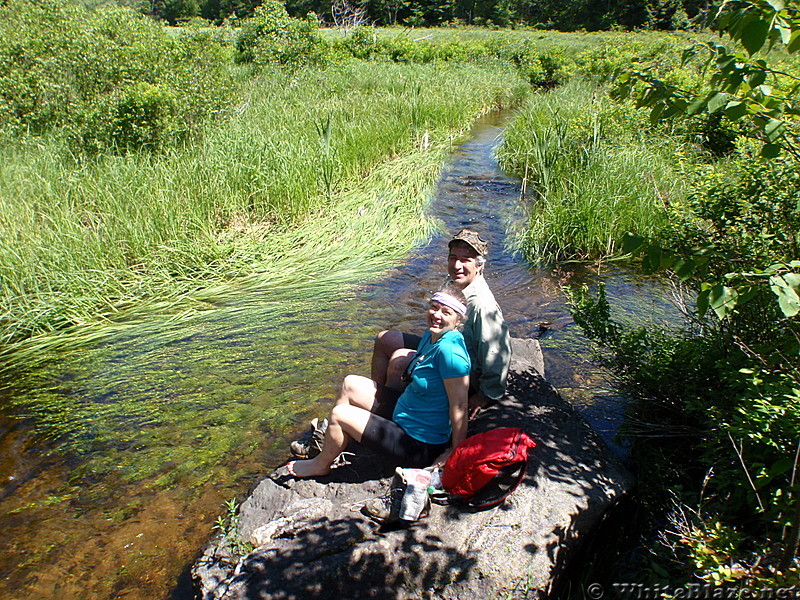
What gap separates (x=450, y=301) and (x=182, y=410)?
2366 mm

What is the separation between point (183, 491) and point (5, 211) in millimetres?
4045

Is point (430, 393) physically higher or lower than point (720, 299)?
lower

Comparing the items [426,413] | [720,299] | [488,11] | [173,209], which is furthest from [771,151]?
[488,11]

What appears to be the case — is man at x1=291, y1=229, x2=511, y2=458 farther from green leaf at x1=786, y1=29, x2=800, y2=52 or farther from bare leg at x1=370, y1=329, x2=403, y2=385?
green leaf at x1=786, y1=29, x2=800, y2=52

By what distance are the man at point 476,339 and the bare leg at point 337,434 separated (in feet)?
1.39

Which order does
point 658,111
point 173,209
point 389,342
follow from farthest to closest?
point 173,209 → point 389,342 → point 658,111

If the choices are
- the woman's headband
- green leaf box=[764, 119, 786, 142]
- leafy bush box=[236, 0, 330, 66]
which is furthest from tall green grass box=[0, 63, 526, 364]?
leafy bush box=[236, 0, 330, 66]

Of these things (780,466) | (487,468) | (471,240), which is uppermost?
(471,240)

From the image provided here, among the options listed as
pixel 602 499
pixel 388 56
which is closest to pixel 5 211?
pixel 602 499

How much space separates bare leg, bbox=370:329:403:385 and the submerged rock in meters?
0.82

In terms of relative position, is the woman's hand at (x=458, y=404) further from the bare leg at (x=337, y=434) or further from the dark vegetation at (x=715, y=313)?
the dark vegetation at (x=715, y=313)

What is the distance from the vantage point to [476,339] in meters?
3.44

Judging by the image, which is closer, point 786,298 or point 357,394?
point 786,298

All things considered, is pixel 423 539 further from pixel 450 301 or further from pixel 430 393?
pixel 450 301
